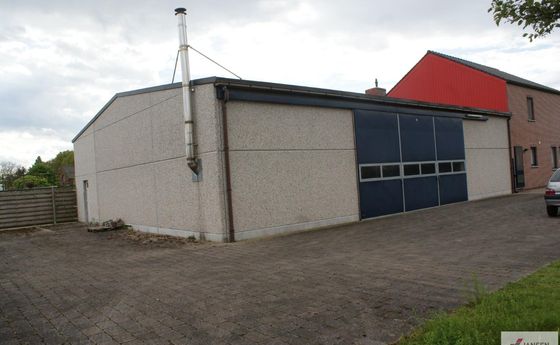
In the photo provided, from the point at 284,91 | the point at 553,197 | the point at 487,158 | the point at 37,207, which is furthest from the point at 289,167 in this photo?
the point at 37,207

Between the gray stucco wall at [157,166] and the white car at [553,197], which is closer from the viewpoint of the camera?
the gray stucco wall at [157,166]

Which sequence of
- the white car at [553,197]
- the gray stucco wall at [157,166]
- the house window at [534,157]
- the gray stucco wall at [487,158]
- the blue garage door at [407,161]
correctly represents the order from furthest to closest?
the house window at [534,157]
the gray stucco wall at [487,158]
the blue garage door at [407,161]
the white car at [553,197]
the gray stucco wall at [157,166]

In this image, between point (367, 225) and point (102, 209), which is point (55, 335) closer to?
point (367, 225)

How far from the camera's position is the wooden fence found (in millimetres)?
19984

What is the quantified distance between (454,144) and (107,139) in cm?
1533

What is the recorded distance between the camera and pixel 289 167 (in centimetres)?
1262

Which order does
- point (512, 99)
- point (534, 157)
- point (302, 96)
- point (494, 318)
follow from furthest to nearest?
1. point (534, 157)
2. point (512, 99)
3. point (302, 96)
4. point (494, 318)

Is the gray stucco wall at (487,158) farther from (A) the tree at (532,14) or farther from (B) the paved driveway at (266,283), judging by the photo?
(A) the tree at (532,14)

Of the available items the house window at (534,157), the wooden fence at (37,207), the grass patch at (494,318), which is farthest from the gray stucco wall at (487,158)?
the wooden fence at (37,207)

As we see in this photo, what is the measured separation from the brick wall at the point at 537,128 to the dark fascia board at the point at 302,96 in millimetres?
10483

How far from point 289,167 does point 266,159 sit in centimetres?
87

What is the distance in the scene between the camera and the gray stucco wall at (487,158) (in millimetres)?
20281

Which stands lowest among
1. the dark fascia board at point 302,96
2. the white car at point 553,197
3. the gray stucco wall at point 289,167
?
the white car at point 553,197

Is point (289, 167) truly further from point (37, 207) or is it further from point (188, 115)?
point (37, 207)
